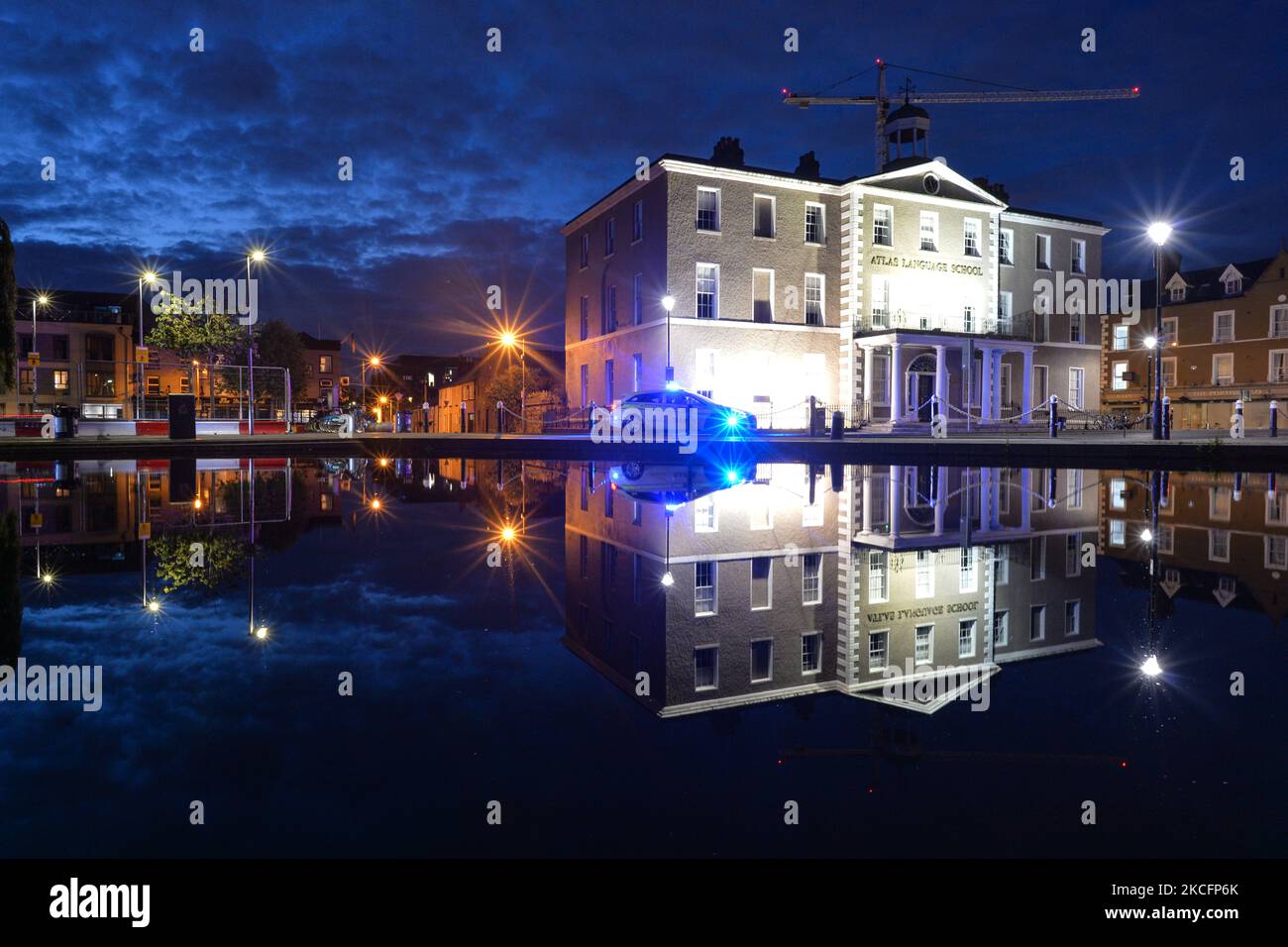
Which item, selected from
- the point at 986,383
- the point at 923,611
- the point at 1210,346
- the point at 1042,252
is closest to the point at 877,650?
the point at 923,611

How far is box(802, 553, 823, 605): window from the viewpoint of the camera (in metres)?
5.37

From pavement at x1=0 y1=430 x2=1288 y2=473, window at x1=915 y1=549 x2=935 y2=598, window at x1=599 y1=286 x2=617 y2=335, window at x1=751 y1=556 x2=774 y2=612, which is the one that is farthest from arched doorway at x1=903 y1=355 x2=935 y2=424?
window at x1=751 y1=556 x2=774 y2=612

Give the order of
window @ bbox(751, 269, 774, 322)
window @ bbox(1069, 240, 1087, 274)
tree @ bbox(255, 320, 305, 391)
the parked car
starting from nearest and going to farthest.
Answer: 1. the parked car
2. window @ bbox(751, 269, 774, 322)
3. window @ bbox(1069, 240, 1087, 274)
4. tree @ bbox(255, 320, 305, 391)

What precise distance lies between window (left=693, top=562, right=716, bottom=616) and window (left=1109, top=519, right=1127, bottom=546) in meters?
4.52

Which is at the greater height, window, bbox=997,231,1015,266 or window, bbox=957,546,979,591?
window, bbox=997,231,1015,266

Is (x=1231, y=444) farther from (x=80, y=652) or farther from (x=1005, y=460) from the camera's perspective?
(x=80, y=652)

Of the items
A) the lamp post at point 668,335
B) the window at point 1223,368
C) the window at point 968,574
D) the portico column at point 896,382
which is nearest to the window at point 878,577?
the window at point 968,574

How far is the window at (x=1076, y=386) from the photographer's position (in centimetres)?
4328

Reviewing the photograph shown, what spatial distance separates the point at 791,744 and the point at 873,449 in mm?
20684

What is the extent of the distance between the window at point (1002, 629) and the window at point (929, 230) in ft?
121

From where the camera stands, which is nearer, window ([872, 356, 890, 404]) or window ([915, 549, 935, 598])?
window ([915, 549, 935, 598])

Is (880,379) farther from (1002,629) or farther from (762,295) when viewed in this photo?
(1002,629)

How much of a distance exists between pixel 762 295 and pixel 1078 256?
67.4 feet

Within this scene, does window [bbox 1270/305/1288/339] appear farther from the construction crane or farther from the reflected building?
the reflected building
